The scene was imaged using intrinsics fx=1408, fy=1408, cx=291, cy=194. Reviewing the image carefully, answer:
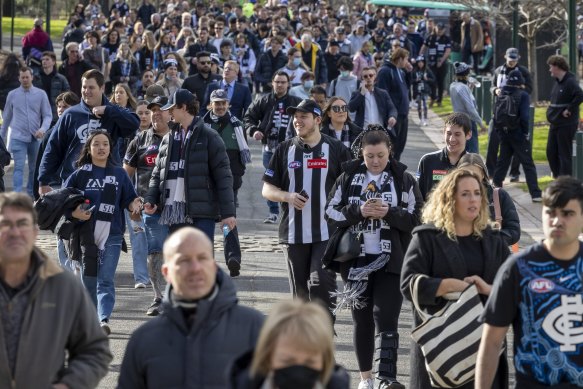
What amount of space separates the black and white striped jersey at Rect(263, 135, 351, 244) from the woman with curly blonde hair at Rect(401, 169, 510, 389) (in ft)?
9.90

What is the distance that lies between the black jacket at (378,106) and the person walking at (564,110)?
2.99m

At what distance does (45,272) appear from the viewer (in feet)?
18.4

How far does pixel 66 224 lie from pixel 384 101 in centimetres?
773

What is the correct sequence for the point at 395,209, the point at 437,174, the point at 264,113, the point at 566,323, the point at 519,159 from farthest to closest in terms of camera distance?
1. the point at 519,159
2. the point at 264,113
3. the point at 437,174
4. the point at 395,209
5. the point at 566,323

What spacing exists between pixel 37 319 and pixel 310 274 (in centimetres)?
487

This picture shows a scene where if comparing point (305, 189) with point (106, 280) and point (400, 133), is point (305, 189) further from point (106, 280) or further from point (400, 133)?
point (400, 133)

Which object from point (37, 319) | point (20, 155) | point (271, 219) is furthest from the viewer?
point (20, 155)

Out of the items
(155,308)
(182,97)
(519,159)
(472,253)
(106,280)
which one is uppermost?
(182,97)

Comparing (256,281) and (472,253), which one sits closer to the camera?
(472,253)

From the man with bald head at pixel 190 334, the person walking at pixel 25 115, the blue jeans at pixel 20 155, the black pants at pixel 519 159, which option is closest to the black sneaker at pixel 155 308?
the man with bald head at pixel 190 334

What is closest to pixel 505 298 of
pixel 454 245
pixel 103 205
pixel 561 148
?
pixel 454 245

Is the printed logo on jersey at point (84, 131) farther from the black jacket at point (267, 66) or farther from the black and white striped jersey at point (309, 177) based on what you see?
the black jacket at point (267, 66)

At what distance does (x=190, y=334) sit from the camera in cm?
535

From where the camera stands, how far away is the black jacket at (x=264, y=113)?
55.0 ft
